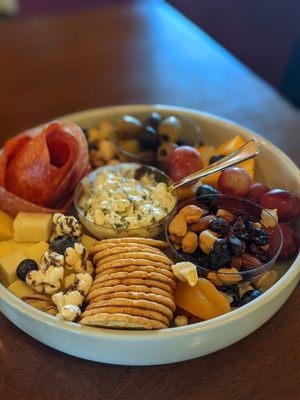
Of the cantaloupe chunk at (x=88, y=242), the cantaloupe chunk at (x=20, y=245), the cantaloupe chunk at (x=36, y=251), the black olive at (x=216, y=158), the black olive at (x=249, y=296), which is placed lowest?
the cantaloupe chunk at (x=20, y=245)

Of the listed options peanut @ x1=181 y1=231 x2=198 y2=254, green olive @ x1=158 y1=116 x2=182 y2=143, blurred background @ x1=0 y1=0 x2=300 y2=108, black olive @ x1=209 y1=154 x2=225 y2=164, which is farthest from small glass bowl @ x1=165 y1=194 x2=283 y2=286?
blurred background @ x1=0 y1=0 x2=300 y2=108

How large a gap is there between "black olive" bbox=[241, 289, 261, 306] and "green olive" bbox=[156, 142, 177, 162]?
391 mm

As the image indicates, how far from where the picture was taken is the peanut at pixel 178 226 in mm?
837

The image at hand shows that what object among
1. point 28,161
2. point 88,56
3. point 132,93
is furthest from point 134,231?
point 88,56

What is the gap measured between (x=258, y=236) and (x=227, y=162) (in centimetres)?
18

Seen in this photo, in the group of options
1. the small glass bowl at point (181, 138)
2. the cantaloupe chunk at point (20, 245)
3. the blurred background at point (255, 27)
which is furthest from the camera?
the blurred background at point (255, 27)

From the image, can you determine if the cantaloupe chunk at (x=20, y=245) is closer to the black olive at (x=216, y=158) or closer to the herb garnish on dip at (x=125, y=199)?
the herb garnish on dip at (x=125, y=199)

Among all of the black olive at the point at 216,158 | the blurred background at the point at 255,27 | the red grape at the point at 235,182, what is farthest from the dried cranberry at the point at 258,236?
the blurred background at the point at 255,27

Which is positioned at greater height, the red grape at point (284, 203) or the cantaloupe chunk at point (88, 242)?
the red grape at point (284, 203)

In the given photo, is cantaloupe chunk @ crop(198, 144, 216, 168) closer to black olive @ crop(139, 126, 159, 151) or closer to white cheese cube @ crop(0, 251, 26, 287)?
black olive @ crop(139, 126, 159, 151)

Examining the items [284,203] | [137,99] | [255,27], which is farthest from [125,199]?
[255,27]

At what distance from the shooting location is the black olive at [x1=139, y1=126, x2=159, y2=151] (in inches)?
43.6

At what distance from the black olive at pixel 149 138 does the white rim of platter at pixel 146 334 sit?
47cm

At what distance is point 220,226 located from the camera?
2.73ft
